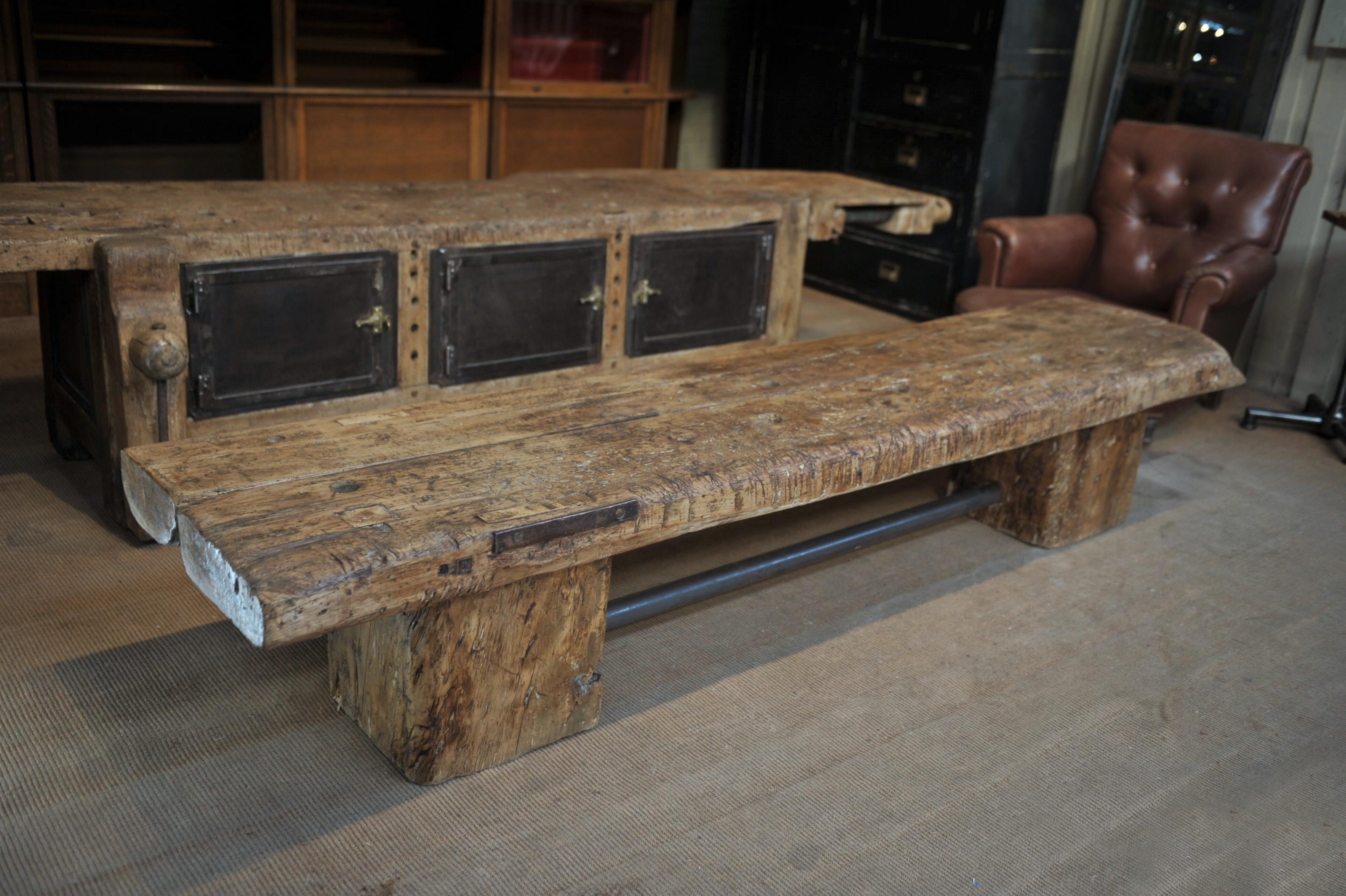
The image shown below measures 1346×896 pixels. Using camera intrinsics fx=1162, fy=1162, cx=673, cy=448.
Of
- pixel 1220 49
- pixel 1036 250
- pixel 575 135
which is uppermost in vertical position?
pixel 1220 49

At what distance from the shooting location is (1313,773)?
1985 millimetres

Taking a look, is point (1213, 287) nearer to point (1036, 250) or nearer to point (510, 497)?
point (1036, 250)

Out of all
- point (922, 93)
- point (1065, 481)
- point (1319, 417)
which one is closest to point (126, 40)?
point (922, 93)

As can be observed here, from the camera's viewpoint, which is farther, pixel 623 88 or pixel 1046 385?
pixel 623 88

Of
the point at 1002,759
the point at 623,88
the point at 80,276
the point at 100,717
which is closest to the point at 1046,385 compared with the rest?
the point at 1002,759

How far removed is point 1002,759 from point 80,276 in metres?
2.03

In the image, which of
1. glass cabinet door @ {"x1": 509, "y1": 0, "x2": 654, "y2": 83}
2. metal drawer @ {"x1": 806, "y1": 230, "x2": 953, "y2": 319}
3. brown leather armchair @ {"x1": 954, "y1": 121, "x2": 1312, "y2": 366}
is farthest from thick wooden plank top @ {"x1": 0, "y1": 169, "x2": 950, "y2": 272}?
glass cabinet door @ {"x1": 509, "y1": 0, "x2": 654, "y2": 83}

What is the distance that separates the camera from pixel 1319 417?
3.73 meters

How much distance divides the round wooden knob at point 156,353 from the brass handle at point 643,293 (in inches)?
47.6

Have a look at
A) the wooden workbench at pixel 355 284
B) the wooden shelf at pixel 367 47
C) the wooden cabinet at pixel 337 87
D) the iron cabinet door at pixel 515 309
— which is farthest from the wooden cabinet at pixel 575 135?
the iron cabinet door at pixel 515 309

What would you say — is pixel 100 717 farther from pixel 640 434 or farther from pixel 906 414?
pixel 906 414

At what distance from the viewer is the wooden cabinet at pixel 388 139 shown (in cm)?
436

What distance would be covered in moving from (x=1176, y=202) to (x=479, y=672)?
3159 millimetres

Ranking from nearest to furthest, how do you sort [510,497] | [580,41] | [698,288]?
[510,497]
[698,288]
[580,41]
